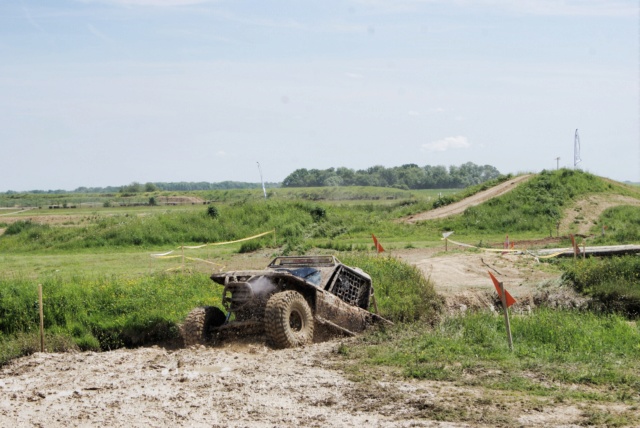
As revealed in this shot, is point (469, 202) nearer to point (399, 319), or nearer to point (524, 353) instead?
point (399, 319)

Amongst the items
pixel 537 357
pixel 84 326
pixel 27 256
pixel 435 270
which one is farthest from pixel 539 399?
pixel 27 256

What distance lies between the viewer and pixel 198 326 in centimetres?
1405

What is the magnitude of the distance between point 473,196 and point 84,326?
3647 centimetres

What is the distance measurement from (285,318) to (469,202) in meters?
34.7

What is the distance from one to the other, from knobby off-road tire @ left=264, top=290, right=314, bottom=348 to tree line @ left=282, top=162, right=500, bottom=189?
11672cm

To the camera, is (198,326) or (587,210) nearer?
(198,326)

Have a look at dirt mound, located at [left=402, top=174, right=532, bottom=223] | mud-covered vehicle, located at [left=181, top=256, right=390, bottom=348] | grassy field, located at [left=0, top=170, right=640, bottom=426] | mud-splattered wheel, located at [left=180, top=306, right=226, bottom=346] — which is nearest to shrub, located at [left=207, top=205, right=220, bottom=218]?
grassy field, located at [left=0, top=170, right=640, bottom=426]

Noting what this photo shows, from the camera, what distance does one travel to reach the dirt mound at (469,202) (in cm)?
4412

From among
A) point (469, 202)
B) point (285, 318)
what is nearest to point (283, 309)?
point (285, 318)

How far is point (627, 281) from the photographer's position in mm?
18422

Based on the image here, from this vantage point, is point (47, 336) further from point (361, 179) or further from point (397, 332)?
point (361, 179)

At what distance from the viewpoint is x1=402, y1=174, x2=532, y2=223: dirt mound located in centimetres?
4412

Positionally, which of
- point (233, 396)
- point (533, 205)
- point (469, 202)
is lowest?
point (233, 396)

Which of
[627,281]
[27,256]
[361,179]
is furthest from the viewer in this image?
[361,179]
